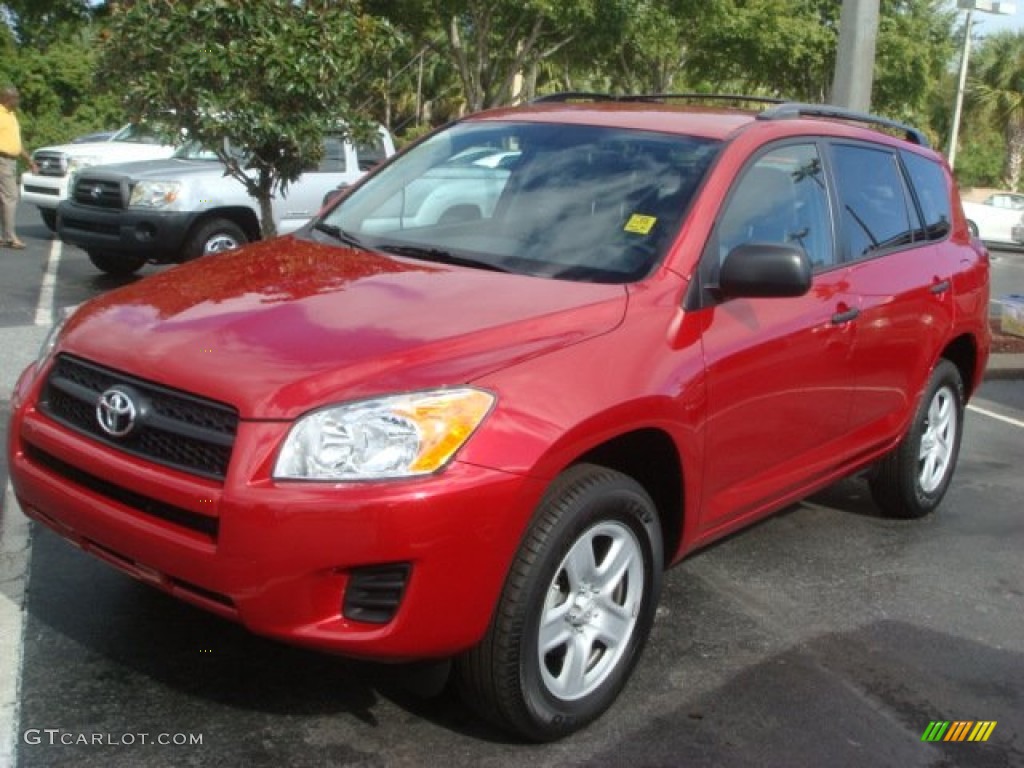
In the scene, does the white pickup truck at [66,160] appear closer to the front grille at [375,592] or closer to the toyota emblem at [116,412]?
the toyota emblem at [116,412]

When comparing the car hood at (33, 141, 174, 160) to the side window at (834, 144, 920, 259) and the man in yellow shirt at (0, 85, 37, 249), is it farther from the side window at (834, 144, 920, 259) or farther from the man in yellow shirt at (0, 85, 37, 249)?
the side window at (834, 144, 920, 259)

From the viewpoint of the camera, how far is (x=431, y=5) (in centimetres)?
2034

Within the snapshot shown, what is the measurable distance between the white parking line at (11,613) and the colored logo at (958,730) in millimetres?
2559

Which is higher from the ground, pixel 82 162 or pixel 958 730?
pixel 82 162

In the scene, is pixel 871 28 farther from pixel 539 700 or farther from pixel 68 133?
pixel 68 133

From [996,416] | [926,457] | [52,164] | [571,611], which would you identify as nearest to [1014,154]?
[52,164]

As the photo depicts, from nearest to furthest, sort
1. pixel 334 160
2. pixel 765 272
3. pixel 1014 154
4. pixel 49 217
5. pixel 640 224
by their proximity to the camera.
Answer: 1. pixel 765 272
2. pixel 640 224
3. pixel 334 160
4. pixel 49 217
5. pixel 1014 154

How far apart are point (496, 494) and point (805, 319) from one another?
5.62 feet

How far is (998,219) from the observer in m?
25.6

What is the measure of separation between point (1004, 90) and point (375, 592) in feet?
127

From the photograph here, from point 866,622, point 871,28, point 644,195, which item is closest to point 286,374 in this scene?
point 644,195

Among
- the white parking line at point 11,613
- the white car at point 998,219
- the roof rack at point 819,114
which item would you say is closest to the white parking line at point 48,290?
the white parking line at point 11,613

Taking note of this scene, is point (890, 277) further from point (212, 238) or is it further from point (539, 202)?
point (212, 238)

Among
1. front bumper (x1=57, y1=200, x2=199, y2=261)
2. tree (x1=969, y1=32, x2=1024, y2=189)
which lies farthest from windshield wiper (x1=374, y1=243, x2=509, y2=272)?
tree (x1=969, y1=32, x2=1024, y2=189)
